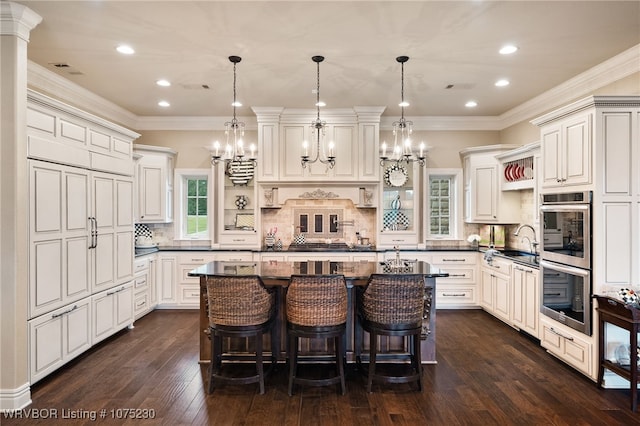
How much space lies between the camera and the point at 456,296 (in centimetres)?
585

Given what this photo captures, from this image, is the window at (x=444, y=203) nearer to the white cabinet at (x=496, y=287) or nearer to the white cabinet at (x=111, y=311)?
the white cabinet at (x=496, y=287)

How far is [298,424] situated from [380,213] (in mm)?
3773

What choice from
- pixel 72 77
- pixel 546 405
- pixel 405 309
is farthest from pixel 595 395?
pixel 72 77

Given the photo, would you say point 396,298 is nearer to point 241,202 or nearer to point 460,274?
point 460,274

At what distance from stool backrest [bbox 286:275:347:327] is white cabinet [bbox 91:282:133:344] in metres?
2.40

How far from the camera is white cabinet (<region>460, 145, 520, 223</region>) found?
562cm

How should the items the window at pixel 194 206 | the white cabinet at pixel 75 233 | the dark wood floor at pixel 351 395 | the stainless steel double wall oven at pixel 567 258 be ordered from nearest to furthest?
the dark wood floor at pixel 351 395 → the white cabinet at pixel 75 233 → the stainless steel double wall oven at pixel 567 258 → the window at pixel 194 206

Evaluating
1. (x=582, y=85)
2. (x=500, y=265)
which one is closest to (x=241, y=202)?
(x=500, y=265)

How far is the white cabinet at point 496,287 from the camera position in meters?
4.96

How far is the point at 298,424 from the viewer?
268cm

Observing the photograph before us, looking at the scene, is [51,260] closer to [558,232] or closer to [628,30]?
[558,232]

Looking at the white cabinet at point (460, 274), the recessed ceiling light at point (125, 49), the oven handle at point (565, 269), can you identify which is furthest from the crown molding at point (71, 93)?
the oven handle at point (565, 269)

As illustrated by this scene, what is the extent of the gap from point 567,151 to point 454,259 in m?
2.58

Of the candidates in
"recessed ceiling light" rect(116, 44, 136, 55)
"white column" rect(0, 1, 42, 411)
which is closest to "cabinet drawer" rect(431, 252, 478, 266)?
"recessed ceiling light" rect(116, 44, 136, 55)
